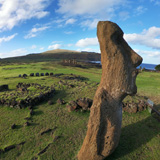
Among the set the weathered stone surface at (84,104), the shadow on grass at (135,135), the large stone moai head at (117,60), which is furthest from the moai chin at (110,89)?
the weathered stone surface at (84,104)

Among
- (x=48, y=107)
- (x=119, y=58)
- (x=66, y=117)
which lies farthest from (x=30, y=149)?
(x=119, y=58)

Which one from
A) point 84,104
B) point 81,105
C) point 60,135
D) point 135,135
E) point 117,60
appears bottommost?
point 60,135

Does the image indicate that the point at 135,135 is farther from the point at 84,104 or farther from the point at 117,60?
the point at 117,60

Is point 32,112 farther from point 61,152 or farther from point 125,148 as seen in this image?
point 125,148

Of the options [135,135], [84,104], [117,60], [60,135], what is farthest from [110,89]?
[84,104]

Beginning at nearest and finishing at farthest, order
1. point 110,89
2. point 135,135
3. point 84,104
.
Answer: point 110,89 < point 135,135 < point 84,104

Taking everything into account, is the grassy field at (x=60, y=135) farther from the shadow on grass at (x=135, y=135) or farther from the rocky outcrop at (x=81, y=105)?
the rocky outcrop at (x=81, y=105)

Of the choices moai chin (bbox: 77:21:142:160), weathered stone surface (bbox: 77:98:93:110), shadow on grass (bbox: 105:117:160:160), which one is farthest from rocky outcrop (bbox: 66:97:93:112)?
moai chin (bbox: 77:21:142:160)

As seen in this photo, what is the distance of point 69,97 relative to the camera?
48.1 feet

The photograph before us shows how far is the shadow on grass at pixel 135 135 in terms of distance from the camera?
6.76 m

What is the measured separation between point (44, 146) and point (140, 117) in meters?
7.40

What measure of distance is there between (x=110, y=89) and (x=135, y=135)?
4231 mm

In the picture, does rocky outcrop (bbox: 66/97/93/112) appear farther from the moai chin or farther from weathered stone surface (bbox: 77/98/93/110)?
the moai chin

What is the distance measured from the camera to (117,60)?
5527 mm
